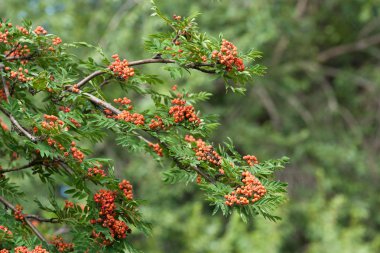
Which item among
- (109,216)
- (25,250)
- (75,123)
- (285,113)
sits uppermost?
(285,113)

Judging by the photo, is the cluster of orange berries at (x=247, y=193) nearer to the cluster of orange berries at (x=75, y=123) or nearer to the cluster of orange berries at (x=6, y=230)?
the cluster of orange berries at (x=75, y=123)

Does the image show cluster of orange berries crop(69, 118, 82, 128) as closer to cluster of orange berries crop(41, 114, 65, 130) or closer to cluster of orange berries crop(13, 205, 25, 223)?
cluster of orange berries crop(41, 114, 65, 130)

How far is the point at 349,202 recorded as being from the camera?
8.41 meters

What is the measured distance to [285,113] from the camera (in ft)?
28.8

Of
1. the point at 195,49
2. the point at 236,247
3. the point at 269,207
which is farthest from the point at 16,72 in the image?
the point at 236,247

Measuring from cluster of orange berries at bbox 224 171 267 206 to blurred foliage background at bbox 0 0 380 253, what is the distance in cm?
443

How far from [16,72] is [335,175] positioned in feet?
22.1

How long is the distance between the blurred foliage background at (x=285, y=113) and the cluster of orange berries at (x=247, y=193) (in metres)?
4.43

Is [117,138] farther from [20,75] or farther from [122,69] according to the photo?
[20,75]

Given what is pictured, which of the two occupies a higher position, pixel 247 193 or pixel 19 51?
pixel 19 51

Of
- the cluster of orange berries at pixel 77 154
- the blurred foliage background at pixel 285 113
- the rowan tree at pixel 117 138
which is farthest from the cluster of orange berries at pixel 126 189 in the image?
the blurred foliage background at pixel 285 113

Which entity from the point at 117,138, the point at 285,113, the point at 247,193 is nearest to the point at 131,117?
the point at 117,138

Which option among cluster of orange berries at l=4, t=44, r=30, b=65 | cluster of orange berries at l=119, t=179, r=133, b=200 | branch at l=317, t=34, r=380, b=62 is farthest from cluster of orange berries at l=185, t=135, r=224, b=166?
branch at l=317, t=34, r=380, b=62

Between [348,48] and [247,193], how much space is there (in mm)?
7578
